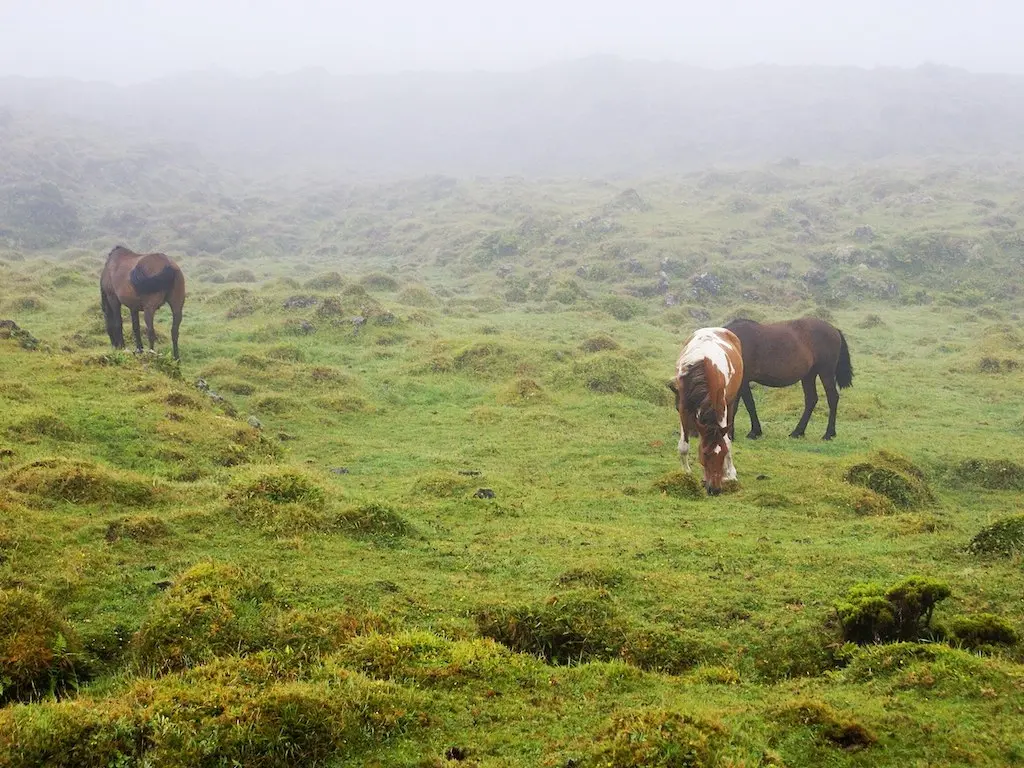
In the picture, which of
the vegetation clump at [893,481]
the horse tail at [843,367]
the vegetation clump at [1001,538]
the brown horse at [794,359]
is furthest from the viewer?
the horse tail at [843,367]

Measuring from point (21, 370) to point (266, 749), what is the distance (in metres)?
15.4

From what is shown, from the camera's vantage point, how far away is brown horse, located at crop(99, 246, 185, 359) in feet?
74.1

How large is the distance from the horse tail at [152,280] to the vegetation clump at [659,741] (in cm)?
2162

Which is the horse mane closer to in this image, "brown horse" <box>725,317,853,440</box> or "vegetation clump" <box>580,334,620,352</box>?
"brown horse" <box>725,317,853,440</box>

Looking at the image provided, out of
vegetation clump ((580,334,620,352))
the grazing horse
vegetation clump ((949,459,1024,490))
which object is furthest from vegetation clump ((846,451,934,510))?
vegetation clump ((580,334,620,352))

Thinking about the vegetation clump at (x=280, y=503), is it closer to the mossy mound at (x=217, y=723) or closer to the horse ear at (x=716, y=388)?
the mossy mound at (x=217, y=723)

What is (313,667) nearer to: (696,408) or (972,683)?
(972,683)

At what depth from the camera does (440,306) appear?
4016 cm

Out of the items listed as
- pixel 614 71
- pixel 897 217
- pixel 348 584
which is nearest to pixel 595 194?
pixel 897 217

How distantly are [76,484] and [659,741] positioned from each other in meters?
9.13

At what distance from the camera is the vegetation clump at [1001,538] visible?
9.37 meters

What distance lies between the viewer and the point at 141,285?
22.5 m

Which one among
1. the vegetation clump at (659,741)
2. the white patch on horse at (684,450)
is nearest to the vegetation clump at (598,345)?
the white patch on horse at (684,450)

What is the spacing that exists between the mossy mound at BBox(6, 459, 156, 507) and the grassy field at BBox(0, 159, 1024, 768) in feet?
0.14
